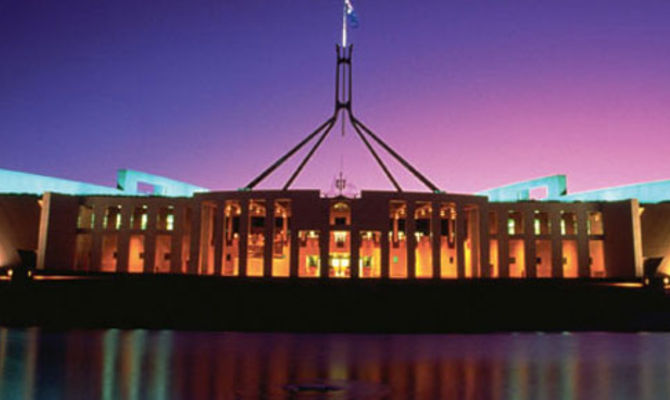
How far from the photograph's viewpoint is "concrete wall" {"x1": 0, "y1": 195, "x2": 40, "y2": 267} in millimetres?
28578

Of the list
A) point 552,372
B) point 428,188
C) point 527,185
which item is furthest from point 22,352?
point 527,185

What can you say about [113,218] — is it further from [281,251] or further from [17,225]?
[281,251]

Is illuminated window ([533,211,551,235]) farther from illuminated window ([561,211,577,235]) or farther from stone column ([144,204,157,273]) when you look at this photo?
stone column ([144,204,157,273])

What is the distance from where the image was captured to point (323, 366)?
894 cm

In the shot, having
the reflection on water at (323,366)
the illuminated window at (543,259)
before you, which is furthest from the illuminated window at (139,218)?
the illuminated window at (543,259)

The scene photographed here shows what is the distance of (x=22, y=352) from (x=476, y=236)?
22472mm

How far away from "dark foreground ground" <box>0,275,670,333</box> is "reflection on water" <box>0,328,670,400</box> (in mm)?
1438

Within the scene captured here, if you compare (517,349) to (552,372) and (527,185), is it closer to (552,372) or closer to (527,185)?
(552,372)

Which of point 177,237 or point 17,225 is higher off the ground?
point 17,225

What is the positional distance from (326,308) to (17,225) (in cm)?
2199

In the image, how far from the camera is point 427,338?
12.8m

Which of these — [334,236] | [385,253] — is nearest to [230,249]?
[334,236]

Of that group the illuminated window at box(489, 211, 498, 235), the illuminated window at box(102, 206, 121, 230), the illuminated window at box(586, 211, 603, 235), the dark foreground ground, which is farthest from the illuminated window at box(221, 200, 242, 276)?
the illuminated window at box(586, 211, 603, 235)

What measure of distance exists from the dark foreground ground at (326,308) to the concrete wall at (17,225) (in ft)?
42.2
